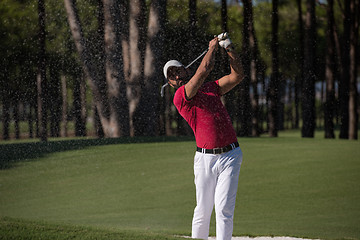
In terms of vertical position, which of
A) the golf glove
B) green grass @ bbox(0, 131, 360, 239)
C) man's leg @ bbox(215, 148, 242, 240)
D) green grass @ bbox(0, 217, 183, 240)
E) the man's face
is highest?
the golf glove

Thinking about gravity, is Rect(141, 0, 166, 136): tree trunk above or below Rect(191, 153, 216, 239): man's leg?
above

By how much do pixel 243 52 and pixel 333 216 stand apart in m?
18.1

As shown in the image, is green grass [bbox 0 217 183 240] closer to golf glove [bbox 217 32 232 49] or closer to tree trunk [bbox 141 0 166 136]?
golf glove [bbox 217 32 232 49]

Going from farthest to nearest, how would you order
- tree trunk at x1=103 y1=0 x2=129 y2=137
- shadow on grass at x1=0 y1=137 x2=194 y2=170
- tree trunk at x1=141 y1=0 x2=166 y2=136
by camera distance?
tree trunk at x1=141 y1=0 x2=166 y2=136, tree trunk at x1=103 y1=0 x2=129 y2=137, shadow on grass at x1=0 y1=137 x2=194 y2=170

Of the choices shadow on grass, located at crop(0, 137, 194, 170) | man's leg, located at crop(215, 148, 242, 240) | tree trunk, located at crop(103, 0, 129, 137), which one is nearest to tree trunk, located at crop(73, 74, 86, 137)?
tree trunk, located at crop(103, 0, 129, 137)

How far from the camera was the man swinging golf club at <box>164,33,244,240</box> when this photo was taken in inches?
201

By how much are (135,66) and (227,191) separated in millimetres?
16449

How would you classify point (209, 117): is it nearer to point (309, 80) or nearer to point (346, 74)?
point (309, 80)

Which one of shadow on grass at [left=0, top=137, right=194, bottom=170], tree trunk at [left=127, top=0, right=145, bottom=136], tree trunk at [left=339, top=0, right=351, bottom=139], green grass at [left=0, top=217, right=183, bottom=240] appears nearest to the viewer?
green grass at [left=0, top=217, right=183, bottom=240]

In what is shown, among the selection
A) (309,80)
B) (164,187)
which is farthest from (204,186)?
(309,80)

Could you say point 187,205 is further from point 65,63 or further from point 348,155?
point 65,63

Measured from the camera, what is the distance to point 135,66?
21188 millimetres

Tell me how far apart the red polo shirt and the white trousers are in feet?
0.42

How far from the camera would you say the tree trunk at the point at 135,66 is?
2062 cm
